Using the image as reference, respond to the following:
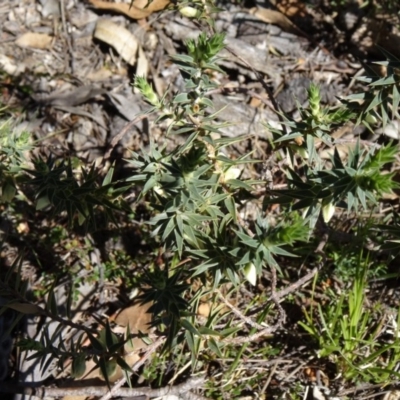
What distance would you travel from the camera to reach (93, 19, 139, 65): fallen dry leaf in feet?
13.7

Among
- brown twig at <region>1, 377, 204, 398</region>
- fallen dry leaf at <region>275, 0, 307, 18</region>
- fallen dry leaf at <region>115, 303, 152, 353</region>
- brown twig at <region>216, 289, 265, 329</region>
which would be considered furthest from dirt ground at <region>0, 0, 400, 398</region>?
brown twig at <region>1, 377, 204, 398</region>

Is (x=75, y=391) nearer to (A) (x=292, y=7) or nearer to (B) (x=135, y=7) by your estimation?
(B) (x=135, y=7)

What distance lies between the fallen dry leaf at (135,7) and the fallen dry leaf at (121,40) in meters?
0.13

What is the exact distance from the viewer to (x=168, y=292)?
2.50 meters

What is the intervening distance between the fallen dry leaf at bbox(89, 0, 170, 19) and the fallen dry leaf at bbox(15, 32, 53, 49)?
459mm

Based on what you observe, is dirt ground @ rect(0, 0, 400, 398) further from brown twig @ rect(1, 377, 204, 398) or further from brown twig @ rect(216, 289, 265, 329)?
brown twig @ rect(1, 377, 204, 398)

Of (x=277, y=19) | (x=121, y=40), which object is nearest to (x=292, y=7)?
(x=277, y=19)

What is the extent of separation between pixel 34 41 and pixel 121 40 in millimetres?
711

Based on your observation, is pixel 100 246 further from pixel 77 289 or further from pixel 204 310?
pixel 204 310

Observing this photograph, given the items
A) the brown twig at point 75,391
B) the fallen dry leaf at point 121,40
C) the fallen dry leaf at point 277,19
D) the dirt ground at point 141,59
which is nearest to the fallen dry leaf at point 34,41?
the dirt ground at point 141,59

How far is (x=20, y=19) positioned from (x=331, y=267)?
119 inches

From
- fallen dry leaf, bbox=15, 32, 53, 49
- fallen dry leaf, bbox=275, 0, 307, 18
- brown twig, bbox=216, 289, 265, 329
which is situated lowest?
brown twig, bbox=216, 289, 265, 329

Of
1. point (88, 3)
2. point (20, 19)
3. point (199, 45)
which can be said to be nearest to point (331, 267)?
point (199, 45)

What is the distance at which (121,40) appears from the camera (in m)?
4.17
